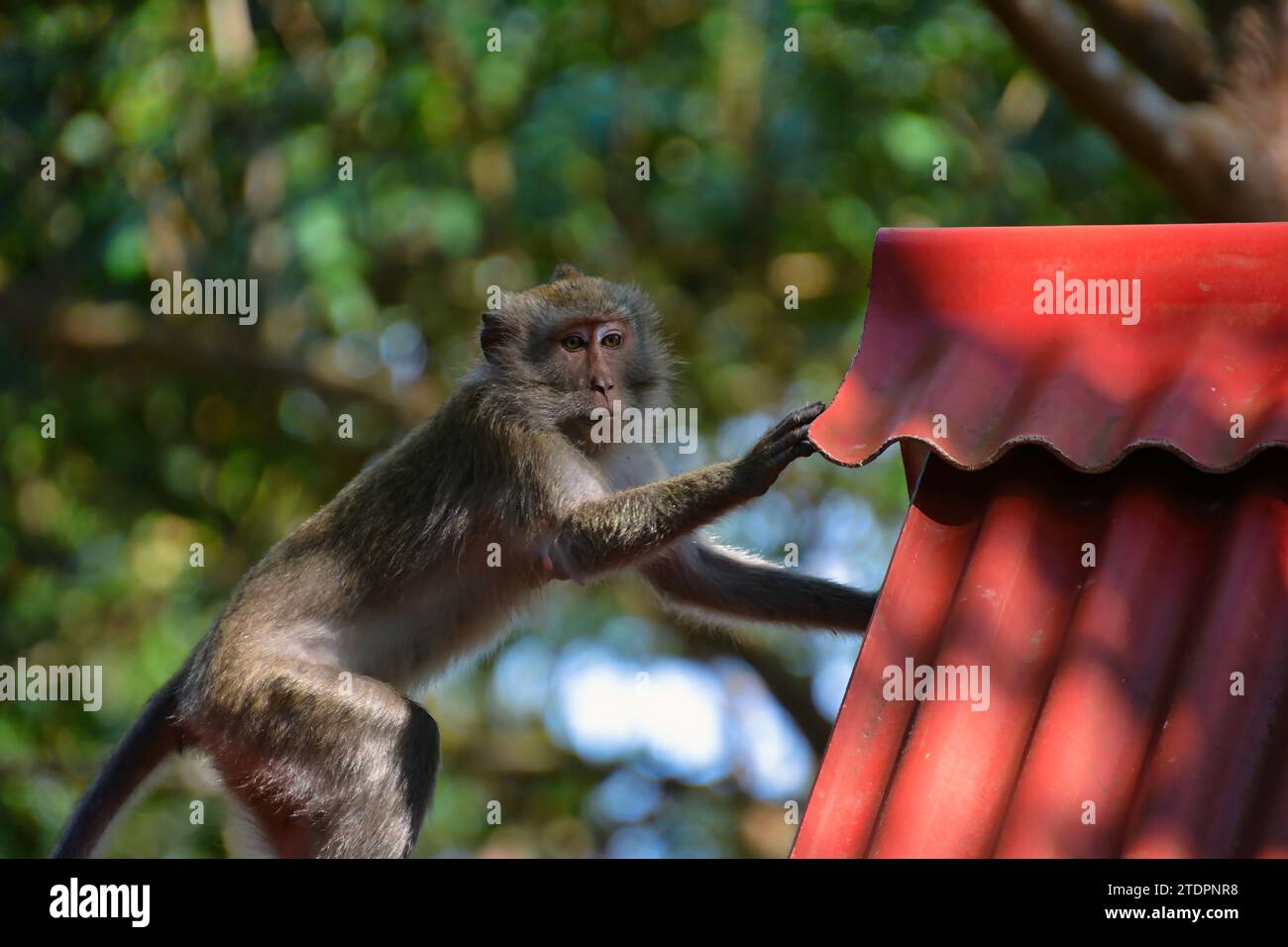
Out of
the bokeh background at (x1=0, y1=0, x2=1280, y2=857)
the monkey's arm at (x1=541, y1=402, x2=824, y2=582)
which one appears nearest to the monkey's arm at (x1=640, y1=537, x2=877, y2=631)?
the monkey's arm at (x1=541, y1=402, x2=824, y2=582)

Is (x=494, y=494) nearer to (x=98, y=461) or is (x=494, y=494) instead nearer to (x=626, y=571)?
(x=626, y=571)

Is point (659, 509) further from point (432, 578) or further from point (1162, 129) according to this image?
point (1162, 129)

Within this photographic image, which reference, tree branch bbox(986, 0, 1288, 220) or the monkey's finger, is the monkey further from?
tree branch bbox(986, 0, 1288, 220)

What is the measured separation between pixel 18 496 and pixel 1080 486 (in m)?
8.71

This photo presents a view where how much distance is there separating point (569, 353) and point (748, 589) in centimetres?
92

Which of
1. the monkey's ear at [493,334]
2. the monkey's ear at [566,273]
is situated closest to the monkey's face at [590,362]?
the monkey's ear at [493,334]

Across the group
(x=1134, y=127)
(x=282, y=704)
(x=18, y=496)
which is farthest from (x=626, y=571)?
(x=18, y=496)

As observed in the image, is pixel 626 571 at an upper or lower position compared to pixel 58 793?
upper

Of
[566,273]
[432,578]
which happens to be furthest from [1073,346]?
[566,273]

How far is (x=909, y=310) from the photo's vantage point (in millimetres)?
3602

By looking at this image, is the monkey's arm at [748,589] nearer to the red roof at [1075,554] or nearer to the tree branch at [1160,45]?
the red roof at [1075,554]

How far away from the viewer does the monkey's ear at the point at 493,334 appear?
515 cm

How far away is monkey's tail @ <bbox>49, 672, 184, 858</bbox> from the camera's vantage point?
15.1ft

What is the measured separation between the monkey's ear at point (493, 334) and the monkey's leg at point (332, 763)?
1.17 meters
